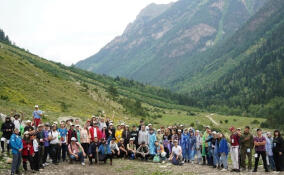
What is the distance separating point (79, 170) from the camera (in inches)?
728

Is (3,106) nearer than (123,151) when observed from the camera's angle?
No

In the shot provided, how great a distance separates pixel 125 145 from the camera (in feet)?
78.2

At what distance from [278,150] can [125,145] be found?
35.9 feet

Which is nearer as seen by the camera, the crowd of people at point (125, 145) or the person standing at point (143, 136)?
the crowd of people at point (125, 145)

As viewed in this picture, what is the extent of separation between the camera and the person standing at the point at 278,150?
19.1m

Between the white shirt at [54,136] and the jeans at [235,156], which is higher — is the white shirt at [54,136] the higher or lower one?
the higher one

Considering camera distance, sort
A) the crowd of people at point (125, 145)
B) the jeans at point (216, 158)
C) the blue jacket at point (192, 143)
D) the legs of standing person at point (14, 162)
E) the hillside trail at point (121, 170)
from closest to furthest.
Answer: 1. the legs of standing person at point (14, 162)
2. the hillside trail at point (121, 170)
3. the crowd of people at point (125, 145)
4. the jeans at point (216, 158)
5. the blue jacket at point (192, 143)

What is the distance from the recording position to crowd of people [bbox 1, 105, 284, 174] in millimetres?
18397

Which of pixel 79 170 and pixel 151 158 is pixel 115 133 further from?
pixel 79 170

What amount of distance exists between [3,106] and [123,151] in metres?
16.7

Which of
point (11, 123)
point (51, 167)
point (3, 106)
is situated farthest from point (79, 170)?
point (3, 106)

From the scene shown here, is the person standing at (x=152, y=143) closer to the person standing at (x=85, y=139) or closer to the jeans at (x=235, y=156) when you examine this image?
the person standing at (x=85, y=139)

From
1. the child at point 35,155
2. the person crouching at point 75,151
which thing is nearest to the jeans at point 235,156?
the person crouching at point 75,151

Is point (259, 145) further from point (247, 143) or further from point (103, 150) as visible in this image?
point (103, 150)
